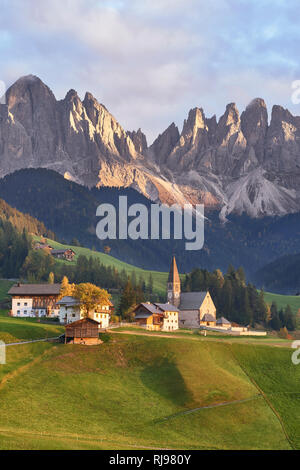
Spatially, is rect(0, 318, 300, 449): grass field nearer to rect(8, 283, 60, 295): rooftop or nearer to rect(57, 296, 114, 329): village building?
rect(57, 296, 114, 329): village building

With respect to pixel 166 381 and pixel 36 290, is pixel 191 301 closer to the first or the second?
pixel 36 290

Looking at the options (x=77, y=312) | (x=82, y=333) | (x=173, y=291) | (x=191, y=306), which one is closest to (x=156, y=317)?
(x=77, y=312)

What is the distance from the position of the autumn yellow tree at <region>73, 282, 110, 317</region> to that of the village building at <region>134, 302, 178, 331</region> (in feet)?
56.8

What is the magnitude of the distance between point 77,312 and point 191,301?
50.2m

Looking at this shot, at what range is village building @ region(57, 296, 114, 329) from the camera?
128375 mm

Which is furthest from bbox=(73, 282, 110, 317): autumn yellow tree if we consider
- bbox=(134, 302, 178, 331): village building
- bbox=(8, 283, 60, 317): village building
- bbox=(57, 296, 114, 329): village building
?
bbox=(8, 283, 60, 317): village building

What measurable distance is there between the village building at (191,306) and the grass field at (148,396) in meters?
50.5

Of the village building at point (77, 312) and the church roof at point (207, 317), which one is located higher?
the village building at point (77, 312)

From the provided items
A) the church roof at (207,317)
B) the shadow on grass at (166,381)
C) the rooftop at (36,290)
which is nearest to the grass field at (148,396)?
the shadow on grass at (166,381)

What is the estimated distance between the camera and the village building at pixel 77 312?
128 metres

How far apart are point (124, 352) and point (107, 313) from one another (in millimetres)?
30845

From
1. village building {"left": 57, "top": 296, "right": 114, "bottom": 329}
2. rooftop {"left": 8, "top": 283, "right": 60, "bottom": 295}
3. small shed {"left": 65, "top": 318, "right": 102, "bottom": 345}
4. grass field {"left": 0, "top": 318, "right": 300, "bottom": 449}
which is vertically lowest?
grass field {"left": 0, "top": 318, "right": 300, "bottom": 449}

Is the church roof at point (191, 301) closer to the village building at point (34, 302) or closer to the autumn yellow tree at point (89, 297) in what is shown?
the village building at point (34, 302)
